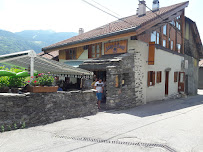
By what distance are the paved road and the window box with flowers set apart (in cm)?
127

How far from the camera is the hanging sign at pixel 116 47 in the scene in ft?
35.4

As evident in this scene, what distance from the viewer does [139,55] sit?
1065cm

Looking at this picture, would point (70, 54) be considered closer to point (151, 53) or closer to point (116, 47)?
point (116, 47)

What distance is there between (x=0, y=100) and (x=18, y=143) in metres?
1.55

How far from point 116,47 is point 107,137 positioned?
7.12 meters

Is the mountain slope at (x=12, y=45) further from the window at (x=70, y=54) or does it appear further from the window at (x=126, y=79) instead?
the window at (x=126, y=79)

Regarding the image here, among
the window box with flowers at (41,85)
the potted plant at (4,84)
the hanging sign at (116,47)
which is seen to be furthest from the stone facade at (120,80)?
the potted plant at (4,84)

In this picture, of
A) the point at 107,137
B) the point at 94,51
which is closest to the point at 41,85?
the point at 107,137

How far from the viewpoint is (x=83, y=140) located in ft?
15.9

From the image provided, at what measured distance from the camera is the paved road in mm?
4332

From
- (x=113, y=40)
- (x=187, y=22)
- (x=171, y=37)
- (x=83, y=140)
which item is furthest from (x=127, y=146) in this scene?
(x=187, y=22)

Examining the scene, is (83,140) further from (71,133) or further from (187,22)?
(187,22)

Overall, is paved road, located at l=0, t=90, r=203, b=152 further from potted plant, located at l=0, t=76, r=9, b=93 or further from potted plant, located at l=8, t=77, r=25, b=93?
potted plant, located at l=8, t=77, r=25, b=93

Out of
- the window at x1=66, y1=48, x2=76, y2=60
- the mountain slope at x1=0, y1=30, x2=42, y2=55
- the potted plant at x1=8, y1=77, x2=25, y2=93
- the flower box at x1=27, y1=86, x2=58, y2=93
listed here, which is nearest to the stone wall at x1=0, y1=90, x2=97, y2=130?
the flower box at x1=27, y1=86, x2=58, y2=93
